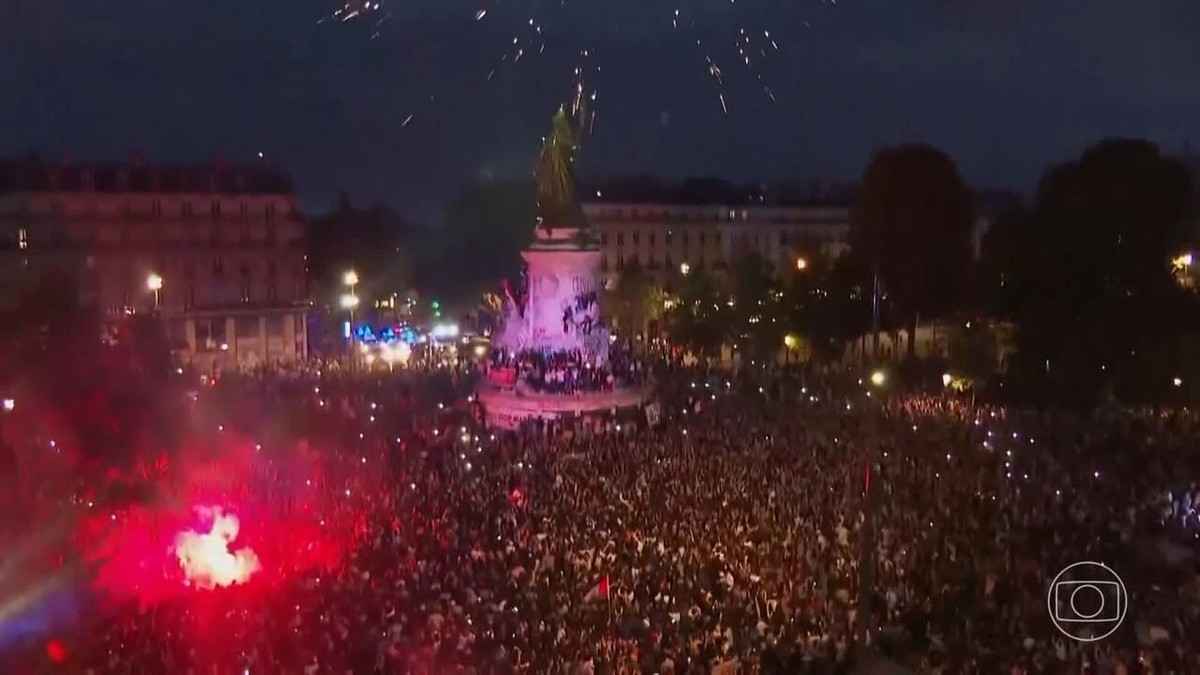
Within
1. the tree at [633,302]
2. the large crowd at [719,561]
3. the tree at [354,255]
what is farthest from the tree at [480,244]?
the large crowd at [719,561]

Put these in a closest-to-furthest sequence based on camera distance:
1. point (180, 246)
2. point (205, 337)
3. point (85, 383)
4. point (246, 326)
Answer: point (85, 383) → point (180, 246) → point (205, 337) → point (246, 326)

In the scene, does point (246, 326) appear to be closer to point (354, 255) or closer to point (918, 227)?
point (354, 255)

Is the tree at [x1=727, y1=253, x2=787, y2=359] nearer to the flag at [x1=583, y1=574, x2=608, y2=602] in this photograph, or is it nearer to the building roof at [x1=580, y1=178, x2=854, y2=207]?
the building roof at [x1=580, y1=178, x2=854, y2=207]

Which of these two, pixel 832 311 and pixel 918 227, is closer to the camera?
pixel 918 227

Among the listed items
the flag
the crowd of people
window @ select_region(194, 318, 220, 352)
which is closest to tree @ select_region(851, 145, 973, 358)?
the crowd of people

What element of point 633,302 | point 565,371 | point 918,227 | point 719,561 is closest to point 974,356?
point 918,227

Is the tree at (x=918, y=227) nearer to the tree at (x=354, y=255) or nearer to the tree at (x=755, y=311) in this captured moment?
the tree at (x=755, y=311)
